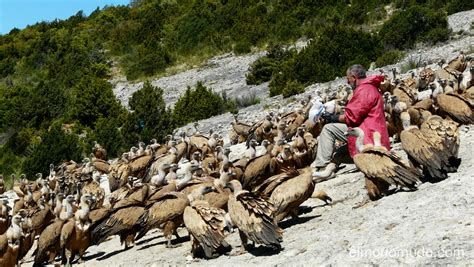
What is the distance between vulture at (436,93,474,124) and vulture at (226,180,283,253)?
527 cm

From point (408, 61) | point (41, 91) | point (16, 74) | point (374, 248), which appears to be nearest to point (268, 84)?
point (408, 61)

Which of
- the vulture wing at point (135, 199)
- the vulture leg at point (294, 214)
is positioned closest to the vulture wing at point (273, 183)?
the vulture leg at point (294, 214)

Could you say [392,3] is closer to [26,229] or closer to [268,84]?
[268,84]

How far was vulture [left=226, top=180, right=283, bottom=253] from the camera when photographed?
295 inches

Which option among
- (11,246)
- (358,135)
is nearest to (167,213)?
(11,246)

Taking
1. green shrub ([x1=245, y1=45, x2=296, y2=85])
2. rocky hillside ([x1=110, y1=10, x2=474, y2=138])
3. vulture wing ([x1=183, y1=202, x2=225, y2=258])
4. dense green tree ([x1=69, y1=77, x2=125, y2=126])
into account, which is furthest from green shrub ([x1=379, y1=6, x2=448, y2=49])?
vulture wing ([x1=183, y1=202, x2=225, y2=258])

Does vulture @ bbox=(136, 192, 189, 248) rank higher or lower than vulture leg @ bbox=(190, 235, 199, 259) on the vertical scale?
higher

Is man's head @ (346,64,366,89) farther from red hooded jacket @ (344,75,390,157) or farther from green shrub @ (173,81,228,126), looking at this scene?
green shrub @ (173,81,228,126)

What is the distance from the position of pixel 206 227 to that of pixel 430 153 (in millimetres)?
2906

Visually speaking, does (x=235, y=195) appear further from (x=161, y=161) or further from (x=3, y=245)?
(x=161, y=161)

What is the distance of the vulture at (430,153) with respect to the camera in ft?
28.1

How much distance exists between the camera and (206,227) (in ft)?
26.6

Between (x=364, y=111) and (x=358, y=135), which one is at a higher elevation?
(x=364, y=111)

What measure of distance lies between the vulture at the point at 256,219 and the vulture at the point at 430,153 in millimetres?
2080
